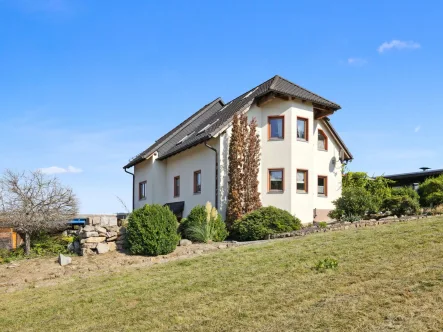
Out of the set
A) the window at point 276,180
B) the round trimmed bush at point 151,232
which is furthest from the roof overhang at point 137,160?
the round trimmed bush at point 151,232

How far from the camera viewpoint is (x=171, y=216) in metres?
15.5

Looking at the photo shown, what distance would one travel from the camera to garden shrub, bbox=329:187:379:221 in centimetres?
2016

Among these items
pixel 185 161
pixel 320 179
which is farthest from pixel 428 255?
pixel 185 161

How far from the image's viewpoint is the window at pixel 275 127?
22109mm

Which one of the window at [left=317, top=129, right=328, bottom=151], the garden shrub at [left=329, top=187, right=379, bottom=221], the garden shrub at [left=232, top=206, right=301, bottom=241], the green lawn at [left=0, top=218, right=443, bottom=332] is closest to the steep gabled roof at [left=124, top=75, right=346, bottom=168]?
the window at [left=317, top=129, right=328, bottom=151]

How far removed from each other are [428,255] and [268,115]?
14.1 meters

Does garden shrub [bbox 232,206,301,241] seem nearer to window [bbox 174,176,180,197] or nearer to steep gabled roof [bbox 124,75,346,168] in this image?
steep gabled roof [bbox 124,75,346,168]

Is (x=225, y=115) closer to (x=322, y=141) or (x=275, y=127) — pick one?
(x=275, y=127)

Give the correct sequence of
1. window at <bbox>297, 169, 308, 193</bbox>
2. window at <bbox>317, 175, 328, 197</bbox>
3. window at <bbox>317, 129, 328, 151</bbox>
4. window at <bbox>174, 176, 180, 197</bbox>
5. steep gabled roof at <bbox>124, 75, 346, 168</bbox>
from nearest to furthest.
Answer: steep gabled roof at <bbox>124, 75, 346, 168</bbox> → window at <bbox>297, 169, 308, 193</bbox> → window at <bbox>317, 175, 328, 197</bbox> → window at <bbox>317, 129, 328, 151</bbox> → window at <bbox>174, 176, 180, 197</bbox>

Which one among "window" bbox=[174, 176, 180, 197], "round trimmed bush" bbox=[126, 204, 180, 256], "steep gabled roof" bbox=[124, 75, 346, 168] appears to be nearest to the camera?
"round trimmed bush" bbox=[126, 204, 180, 256]

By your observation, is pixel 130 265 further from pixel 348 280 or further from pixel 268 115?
pixel 268 115

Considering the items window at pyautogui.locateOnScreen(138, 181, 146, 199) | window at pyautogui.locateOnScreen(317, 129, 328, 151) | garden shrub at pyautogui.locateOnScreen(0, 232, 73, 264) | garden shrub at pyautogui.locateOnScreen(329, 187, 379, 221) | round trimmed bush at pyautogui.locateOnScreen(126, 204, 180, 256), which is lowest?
garden shrub at pyautogui.locateOnScreen(0, 232, 73, 264)

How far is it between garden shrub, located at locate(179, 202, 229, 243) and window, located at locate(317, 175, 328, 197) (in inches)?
326

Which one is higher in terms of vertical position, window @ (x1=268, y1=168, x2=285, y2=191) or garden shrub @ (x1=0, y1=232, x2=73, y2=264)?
window @ (x1=268, y1=168, x2=285, y2=191)
